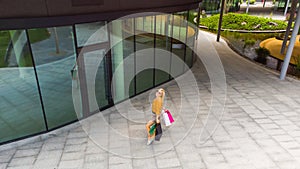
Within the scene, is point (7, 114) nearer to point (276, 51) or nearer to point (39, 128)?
point (39, 128)

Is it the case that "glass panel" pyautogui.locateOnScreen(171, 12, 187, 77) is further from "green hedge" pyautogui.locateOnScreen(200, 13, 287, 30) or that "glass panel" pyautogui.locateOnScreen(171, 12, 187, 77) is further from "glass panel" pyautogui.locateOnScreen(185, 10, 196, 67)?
"green hedge" pyautogui.locateOnScreen(200, 13, 287, 30)

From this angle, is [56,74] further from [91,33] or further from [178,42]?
[178,42]

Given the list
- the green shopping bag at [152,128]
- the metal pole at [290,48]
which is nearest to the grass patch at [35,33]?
the green shopping bag at [152,128]

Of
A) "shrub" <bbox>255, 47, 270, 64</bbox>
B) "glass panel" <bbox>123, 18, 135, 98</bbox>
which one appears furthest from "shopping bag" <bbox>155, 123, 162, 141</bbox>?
"shrub" <bbox>255, 47, 270, 64</bbox>

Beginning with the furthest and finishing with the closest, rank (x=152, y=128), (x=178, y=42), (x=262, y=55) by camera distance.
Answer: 1. (x=262, y=55)
2. (x=178, y=42)
3. (x=152, y=128)

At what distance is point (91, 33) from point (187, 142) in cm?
428

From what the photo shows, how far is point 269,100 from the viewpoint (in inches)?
333

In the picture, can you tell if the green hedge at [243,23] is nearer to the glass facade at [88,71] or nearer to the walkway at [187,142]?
the glass facade at [88,71]

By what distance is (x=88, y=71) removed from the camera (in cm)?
725

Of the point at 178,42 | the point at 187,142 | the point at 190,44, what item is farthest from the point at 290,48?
the point at 187,142

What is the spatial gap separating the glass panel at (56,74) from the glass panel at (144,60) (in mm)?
2379

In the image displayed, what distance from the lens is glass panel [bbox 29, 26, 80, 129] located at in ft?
22.1

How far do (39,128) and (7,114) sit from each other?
1.51m

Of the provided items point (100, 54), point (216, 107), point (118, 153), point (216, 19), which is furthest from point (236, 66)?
point (216, 19)
